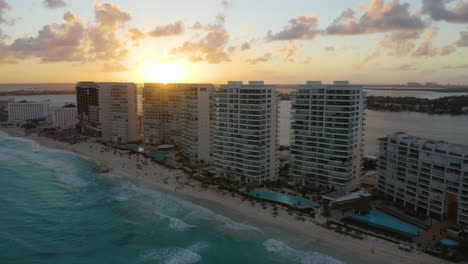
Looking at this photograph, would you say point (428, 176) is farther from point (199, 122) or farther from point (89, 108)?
point (89, 108)

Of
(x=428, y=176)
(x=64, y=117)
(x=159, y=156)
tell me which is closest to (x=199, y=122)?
(x=159, y=156)

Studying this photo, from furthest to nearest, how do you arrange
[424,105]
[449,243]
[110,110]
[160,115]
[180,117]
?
[424,105] < [110,110] < [160,115] < [180,117] < [449,243]

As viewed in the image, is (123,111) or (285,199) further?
(123,111)

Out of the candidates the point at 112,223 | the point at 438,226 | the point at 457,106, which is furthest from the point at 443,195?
the point at 457,106

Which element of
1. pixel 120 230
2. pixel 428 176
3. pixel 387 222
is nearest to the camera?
pixel 387 222

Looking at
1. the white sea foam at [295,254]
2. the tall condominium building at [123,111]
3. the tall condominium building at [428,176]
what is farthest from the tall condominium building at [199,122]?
the white sea foam at [295,254]

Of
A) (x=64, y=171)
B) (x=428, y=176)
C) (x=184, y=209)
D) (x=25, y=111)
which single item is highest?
(x=25, y=111)

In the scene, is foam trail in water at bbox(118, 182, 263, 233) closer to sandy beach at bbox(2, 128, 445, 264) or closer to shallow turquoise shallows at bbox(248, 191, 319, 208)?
sandy beach at bbox(2, 128, 445, 264)

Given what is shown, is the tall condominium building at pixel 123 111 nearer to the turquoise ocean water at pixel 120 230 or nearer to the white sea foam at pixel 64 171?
the white sea foam at pixel 64 171
